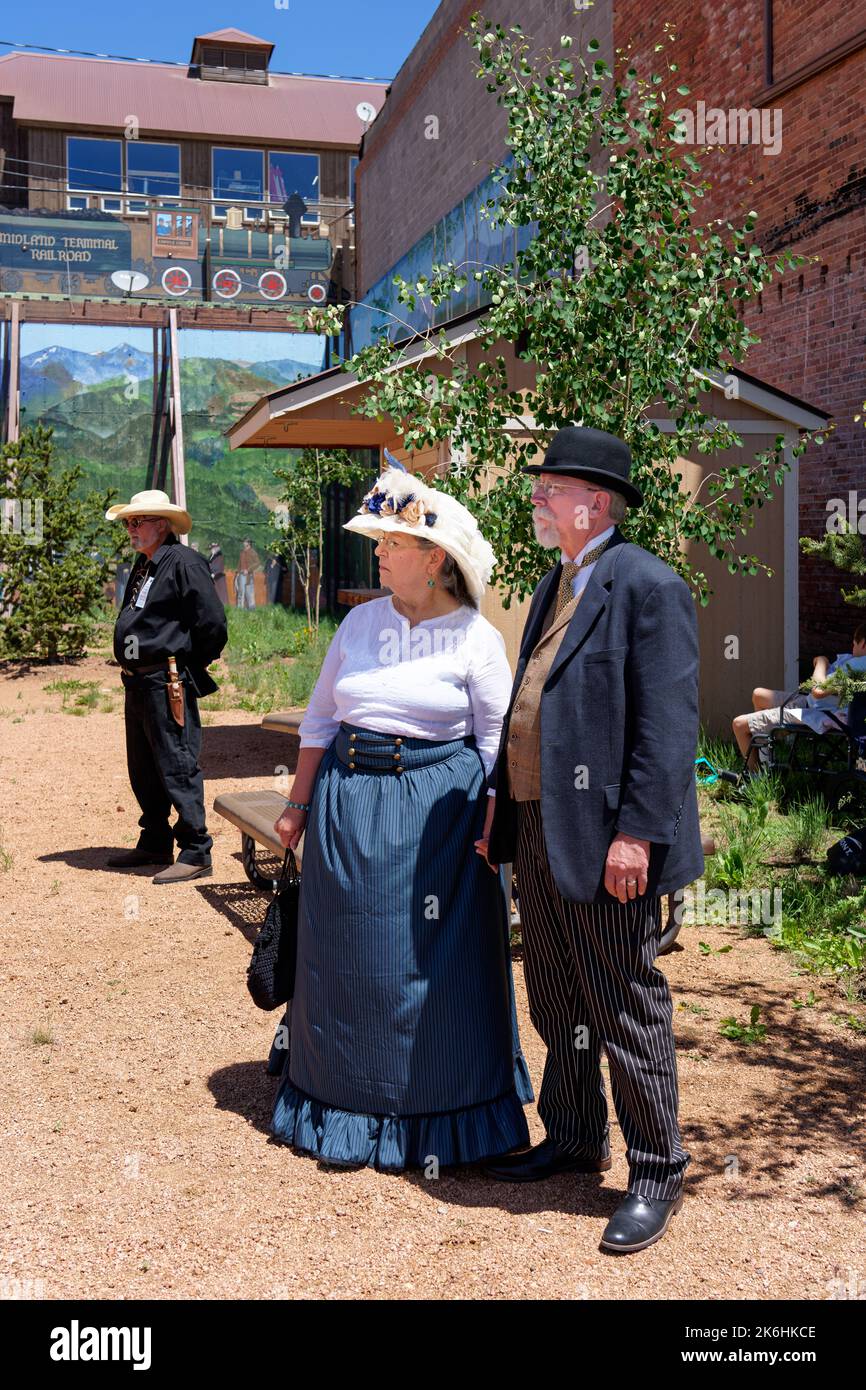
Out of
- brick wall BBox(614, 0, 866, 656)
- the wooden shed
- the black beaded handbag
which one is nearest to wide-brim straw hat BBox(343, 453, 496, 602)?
the black beaded handbag

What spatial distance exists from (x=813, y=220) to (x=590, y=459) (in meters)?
9.16

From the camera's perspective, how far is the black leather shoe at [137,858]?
761 centimetres

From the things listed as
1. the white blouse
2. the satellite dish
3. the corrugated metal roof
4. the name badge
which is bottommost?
the white blouse

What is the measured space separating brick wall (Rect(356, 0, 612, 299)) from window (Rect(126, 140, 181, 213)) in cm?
721

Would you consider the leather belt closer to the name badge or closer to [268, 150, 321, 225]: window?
the name badge

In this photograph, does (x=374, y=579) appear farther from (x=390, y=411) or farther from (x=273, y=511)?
(x=390, y=411)

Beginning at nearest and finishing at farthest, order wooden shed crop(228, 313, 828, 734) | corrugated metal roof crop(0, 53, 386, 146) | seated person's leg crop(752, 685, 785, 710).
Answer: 1. seated person's leg crop(752, 685, 785, 710)
2. wooden shed crop(228, 313, 828, 734)
3. corrugated metal roof crop(0, 53, 386, 146)

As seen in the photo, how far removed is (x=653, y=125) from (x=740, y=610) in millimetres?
5157

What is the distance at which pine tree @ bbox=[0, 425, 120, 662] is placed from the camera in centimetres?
1642

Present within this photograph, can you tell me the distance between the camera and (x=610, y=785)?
3.27 meters

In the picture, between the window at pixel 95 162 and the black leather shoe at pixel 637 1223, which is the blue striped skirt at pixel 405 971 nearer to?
the black leather shoe at pixel 637 1223

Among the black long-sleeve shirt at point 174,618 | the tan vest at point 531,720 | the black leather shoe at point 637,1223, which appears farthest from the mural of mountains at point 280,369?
the black leather shoe at point 637,1223

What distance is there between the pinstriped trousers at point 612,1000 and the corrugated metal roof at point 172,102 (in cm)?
3222

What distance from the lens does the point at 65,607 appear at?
16.7m
